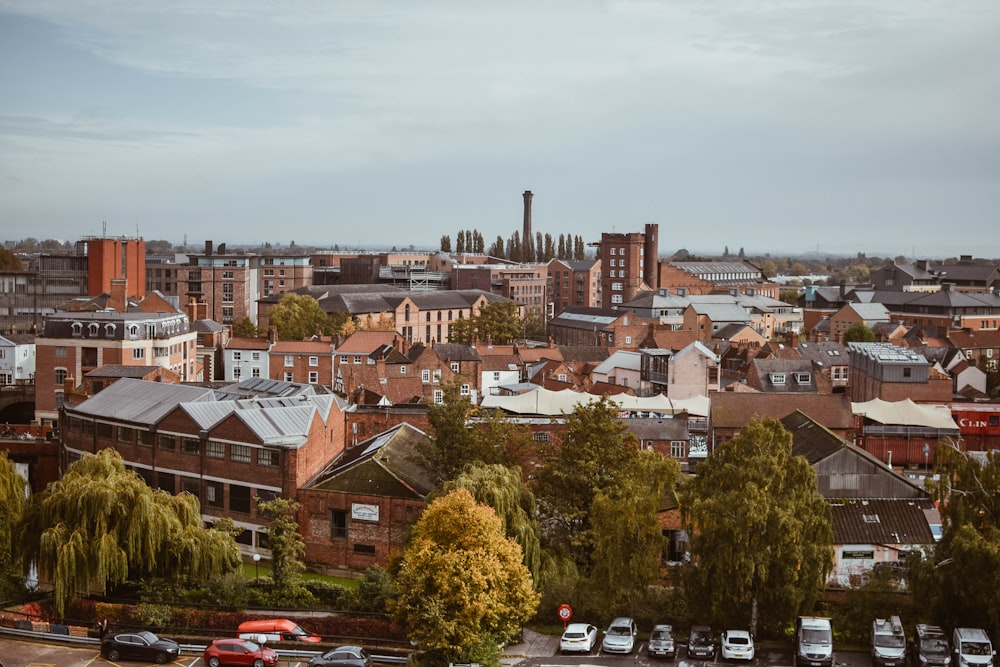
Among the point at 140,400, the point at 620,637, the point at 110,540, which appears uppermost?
the point at 140,400

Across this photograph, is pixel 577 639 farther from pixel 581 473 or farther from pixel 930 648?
pixel 930 648

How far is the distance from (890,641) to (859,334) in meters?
83.8

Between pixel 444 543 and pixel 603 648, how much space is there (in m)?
5.65

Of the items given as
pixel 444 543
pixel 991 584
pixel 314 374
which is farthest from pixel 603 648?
pixel 314 374

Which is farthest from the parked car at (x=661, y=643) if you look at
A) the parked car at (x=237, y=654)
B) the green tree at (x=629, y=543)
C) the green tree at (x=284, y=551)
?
the green tree at (x=284, y=551)

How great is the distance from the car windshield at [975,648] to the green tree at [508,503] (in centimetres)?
1307

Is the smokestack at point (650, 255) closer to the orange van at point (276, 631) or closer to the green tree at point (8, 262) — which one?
the green tree at point (8, 262)

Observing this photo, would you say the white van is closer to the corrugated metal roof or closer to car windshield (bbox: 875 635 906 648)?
car windshield (bbox: 875 635 906 648)

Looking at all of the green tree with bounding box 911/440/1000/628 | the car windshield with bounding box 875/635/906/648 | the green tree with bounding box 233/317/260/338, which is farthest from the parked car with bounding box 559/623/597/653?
the green tree with bounding box 233/317/260/338

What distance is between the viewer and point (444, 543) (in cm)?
3266

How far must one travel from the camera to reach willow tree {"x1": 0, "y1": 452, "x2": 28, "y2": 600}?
125 ft

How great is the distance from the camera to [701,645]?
32250mm

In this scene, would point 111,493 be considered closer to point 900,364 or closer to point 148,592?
point 148,592

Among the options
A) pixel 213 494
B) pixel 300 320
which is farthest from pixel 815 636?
pixel 300 320
